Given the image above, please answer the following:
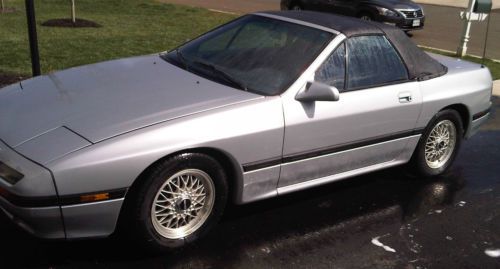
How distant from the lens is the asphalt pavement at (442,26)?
14.1 meters

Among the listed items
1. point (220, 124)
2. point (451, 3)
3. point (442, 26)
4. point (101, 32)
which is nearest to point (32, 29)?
point (220, 124)

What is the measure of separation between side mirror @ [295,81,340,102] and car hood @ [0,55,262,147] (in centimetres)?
33

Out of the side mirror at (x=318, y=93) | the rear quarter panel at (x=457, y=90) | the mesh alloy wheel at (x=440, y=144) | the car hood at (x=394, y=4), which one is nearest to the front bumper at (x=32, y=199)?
the side mirror at (x=318, y=93)

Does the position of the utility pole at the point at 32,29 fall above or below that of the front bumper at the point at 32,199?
above

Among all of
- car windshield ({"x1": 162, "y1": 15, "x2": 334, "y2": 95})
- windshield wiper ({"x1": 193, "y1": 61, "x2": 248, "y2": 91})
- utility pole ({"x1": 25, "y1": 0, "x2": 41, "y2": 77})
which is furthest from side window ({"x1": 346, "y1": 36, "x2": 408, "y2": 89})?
utility pole ({"x1": 25, "y1": 0, "x2": 41, "y2": 77})

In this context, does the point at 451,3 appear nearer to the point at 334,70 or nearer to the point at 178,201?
the point at 334,70

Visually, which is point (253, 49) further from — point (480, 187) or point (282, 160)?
point (480, 187)

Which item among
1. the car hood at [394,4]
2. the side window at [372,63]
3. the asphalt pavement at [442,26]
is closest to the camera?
the side window at [372,63]

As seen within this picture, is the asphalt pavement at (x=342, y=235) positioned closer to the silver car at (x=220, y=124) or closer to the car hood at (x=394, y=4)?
the silver car at (x=220, y=124)

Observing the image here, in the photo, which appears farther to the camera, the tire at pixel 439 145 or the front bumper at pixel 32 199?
the tire at pixel 439 145

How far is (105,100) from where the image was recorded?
3688 mm

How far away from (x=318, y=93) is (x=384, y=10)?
1151 cm

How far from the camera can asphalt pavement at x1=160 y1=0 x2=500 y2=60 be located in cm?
1413

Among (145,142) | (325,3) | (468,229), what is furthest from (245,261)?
(325,3)
